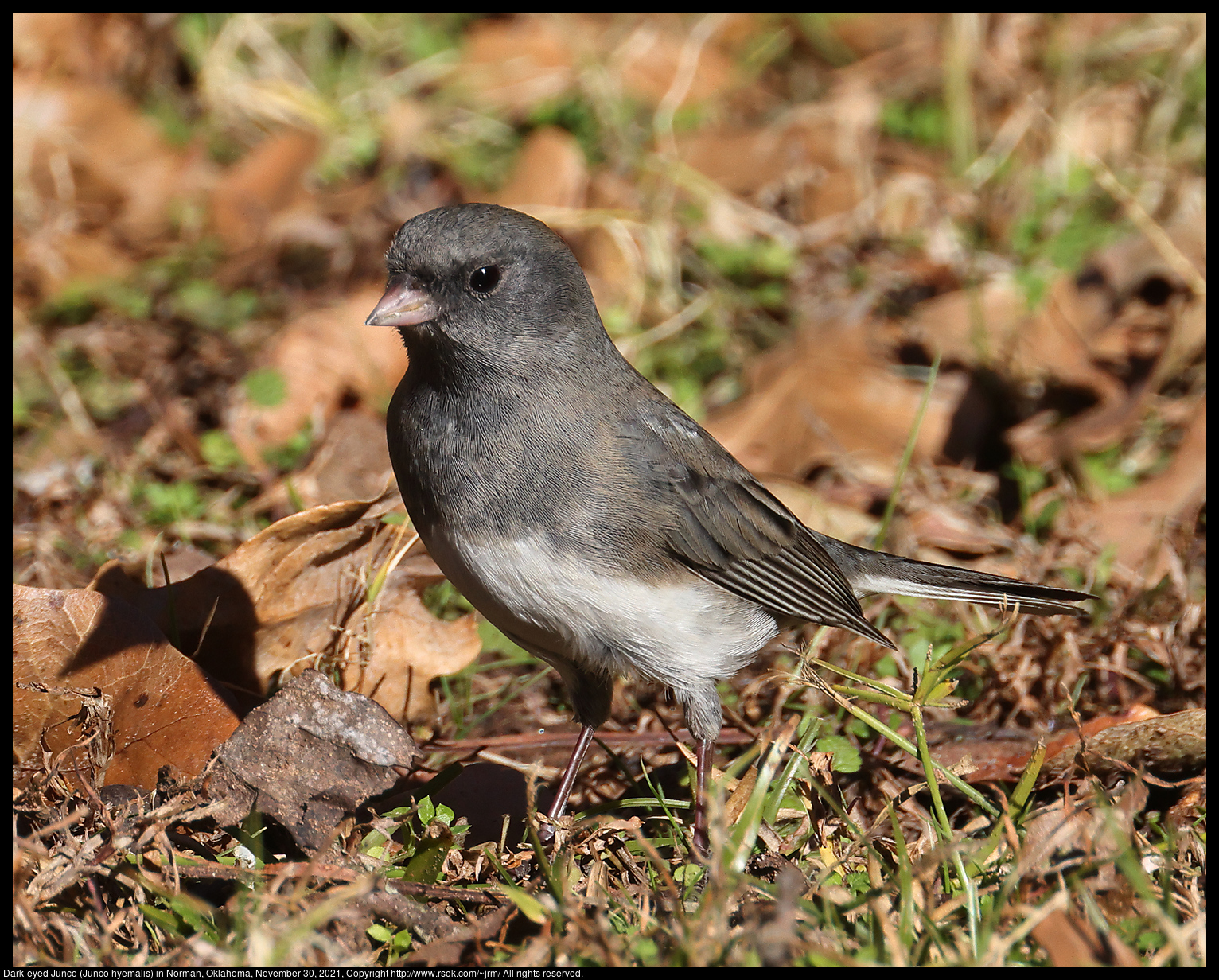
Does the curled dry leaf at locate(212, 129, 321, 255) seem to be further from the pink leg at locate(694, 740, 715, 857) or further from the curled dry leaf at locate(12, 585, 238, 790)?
the pink leg at locate(694, 740, 715, 857)

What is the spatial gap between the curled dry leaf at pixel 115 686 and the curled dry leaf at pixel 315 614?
223 mm

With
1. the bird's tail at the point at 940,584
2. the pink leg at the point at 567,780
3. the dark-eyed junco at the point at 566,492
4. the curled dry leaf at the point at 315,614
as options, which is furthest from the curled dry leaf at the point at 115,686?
the bird's tail at the point at 940,584

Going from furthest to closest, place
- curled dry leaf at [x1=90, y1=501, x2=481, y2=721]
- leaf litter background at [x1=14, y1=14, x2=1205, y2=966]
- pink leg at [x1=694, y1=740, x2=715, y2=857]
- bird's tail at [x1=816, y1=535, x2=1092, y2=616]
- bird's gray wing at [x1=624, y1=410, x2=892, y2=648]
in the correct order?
bird's tail at [x1=816, y1=535, x2=1092, y2=616] → curled dry leaf at [x1=90, y1=501, x2=481, y2=721] → bird's gray wing at [x1=624, y1=410, x2=892, y2=648] → pink leg at [x1=694, y1=740, x2=715, y2=857] → leaf litter background at [x1=14, y1=14, x2=1205, y2=966]

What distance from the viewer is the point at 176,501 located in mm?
3816

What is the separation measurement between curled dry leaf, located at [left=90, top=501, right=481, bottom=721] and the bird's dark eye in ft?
2.09

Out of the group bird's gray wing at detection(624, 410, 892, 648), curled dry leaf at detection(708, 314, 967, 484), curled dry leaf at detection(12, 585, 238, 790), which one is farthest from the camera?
curled dry leaf at detection(708, 314, 967, 484)

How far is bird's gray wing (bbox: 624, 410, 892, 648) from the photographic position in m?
2.71

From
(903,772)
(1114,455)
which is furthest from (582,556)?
(1114,455)

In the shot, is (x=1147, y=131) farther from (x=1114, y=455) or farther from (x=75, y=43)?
(x=75, y=43)

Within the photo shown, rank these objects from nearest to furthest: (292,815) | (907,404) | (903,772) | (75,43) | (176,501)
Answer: (292,815), (903,772), (176,501), (907,404), (75,43)

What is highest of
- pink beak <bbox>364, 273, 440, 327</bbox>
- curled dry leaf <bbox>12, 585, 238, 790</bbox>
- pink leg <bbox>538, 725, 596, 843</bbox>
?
pink beak <bbox>364, 273, 440, 327</bbox>

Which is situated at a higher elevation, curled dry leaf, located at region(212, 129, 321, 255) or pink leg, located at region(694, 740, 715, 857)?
curled dry leaf, located at region(212, 129, 321, 255)

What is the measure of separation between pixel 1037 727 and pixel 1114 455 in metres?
1.62

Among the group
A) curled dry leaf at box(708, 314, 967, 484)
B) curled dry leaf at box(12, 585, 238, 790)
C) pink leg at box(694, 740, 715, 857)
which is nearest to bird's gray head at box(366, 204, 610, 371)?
curled dry leaf at box(12, 585, 238, 790)
